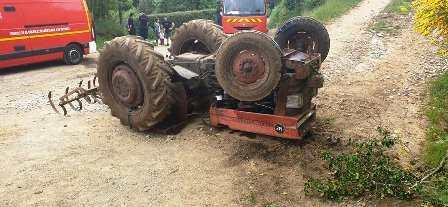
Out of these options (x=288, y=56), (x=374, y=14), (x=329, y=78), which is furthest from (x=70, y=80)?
(x=374, y=14)

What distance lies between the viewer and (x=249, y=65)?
5.64 metres

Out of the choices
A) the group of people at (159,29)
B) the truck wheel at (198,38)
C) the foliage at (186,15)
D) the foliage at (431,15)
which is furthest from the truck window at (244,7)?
the foliage at (186,15)

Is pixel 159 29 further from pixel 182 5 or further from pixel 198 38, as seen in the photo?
pixel 182 5

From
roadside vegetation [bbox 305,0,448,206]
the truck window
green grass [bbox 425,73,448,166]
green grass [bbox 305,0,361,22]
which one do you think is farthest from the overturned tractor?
green grass [bbox 305,0,361,22]

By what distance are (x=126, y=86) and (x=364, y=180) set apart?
379 cm

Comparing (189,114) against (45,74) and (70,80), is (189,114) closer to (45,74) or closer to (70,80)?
(70,80)

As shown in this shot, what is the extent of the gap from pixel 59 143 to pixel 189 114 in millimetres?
2044

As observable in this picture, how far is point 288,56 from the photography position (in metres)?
5.70

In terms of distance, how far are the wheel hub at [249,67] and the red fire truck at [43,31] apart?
9232 mm

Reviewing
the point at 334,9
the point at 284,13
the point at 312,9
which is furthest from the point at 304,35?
the point at 284,13

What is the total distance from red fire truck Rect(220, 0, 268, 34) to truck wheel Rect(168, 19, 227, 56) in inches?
340

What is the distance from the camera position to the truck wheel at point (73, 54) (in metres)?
14.1

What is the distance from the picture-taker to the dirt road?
4961 millimetres

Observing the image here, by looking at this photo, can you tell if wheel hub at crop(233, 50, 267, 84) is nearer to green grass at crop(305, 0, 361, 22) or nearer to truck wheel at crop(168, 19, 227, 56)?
truck wheel at crop(168, 19, 227, 56)
